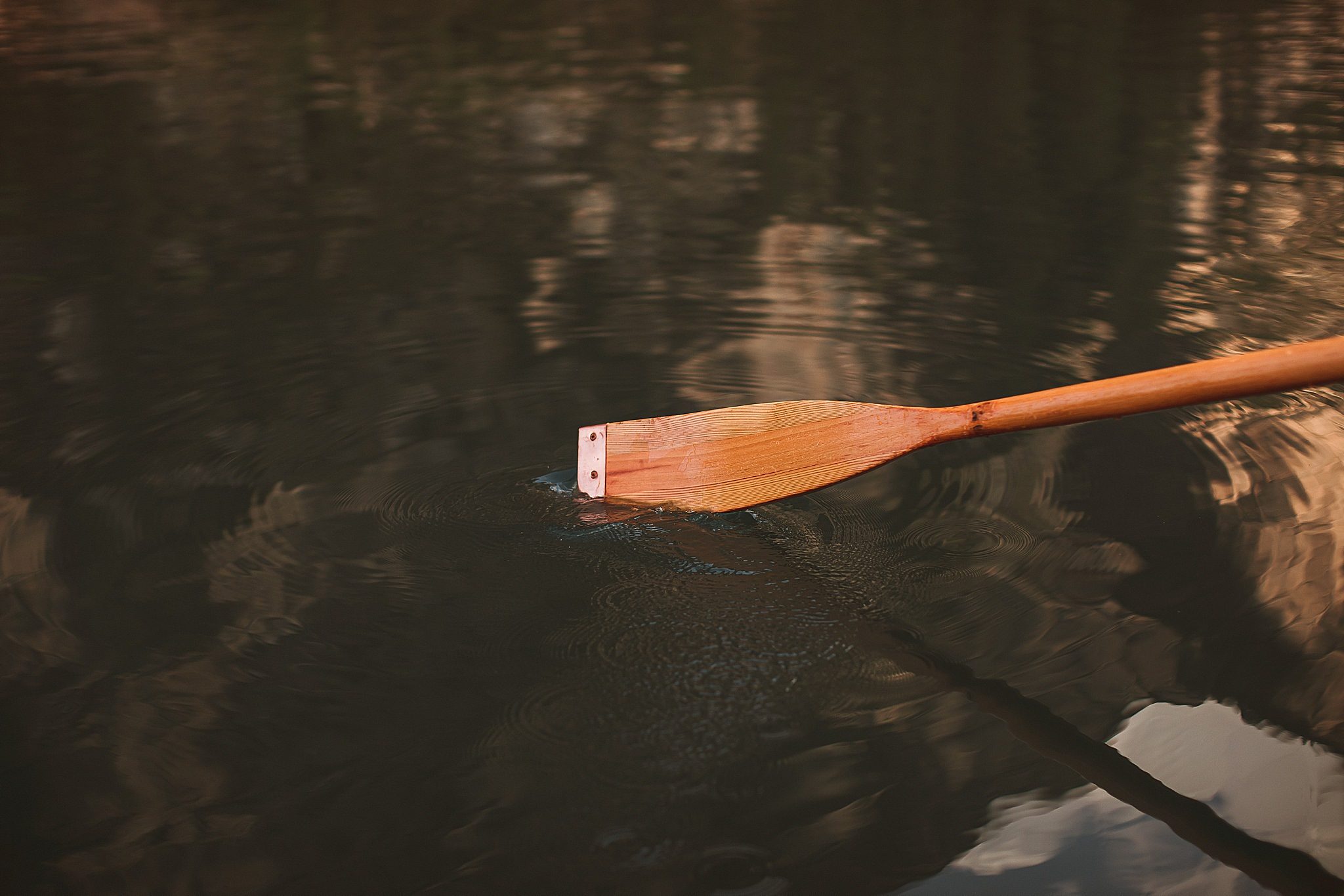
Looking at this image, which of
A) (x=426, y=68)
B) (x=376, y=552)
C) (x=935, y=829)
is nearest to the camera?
(x=935, y=829)

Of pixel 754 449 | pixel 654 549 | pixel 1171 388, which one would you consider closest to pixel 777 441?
pixel 754 449

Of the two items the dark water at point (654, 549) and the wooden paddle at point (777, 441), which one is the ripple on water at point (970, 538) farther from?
the wooden paddle at point (777, 441)

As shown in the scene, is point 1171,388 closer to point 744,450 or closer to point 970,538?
point 970,538

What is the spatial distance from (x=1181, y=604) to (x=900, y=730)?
726mm

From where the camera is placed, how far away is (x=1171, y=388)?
6.74 feet

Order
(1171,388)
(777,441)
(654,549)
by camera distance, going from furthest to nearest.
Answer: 1. (777,441)
2. (654,549)
3. (1171,388)

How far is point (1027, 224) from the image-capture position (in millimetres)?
4746

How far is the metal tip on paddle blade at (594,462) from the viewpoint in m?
2.65

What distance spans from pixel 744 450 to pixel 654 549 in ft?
1.06

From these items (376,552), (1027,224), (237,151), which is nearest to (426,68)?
(237,151)

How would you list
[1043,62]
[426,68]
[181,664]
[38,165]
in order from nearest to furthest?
[181,664] < [38,165] < [1043,62] < [426,68]

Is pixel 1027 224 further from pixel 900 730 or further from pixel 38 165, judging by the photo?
pixel 38 165

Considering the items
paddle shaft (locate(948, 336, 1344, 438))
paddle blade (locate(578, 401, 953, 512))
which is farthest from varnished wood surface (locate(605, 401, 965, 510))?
paddle shaft (locate(948, 336, 1344, 438))

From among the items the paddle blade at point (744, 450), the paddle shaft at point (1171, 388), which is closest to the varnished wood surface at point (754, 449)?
the paddle blade at point (744, 450)
